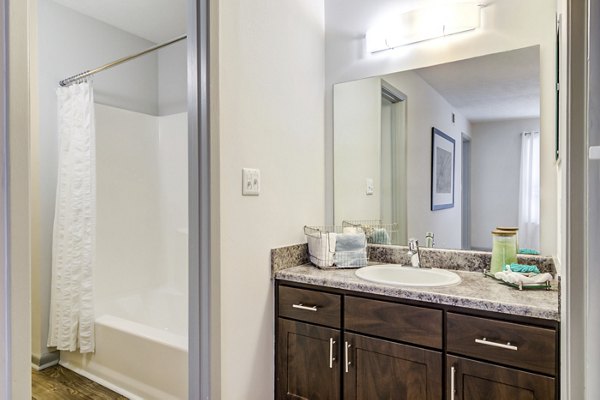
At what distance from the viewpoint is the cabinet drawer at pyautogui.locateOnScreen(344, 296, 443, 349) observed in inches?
51.9

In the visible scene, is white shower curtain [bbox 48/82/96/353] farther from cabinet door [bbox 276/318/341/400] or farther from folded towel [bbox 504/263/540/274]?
folded towel [bbox 504/263/540/274]

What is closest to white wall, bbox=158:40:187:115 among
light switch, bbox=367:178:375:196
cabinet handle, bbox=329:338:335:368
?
light switch, bbox=367:178:375:196

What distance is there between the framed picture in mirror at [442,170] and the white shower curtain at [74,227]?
6.91ft

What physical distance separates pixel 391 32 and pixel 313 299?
4.69ft

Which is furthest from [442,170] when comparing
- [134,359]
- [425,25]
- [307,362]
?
[134,359]

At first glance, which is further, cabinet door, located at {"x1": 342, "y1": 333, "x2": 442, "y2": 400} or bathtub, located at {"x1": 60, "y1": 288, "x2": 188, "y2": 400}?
bathtub, located at {"x1": 60, "y1": 288, "x2": 188, "y2": 400}

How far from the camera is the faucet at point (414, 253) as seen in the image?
5.86ft

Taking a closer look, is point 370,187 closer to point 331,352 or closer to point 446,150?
point 446,150

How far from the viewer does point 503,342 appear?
1186 mm

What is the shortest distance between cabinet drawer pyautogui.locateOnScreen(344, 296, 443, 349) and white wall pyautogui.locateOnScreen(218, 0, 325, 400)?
438mm

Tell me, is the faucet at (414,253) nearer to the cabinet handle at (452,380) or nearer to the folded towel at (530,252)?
the folded towel at (530,252)

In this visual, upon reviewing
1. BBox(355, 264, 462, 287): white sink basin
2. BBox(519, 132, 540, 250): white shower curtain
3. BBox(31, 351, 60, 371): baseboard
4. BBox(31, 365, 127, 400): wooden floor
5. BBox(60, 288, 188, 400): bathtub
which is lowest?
BBox(31, 365, 127, 400): wooden floor

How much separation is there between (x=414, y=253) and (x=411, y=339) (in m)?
0.54

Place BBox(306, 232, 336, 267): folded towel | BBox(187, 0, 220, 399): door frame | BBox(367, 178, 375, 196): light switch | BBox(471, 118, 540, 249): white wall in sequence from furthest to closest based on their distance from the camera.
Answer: BBox(367, 178, 375, 196): light switch → BBox(306, 232, 336, 267): folded towel → BBox(471, 118, 540, 249): white wall → BBox(187, 0, 220, 399): door frame
